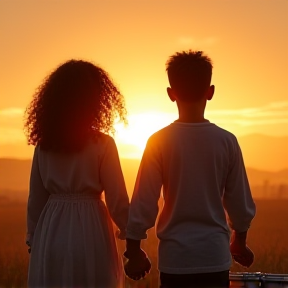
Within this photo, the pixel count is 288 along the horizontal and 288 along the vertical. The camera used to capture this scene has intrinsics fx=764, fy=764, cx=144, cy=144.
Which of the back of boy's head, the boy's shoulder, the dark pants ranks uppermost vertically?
the back of boy's head

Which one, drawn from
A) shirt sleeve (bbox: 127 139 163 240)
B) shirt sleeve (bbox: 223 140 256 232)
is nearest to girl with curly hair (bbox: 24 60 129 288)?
shirt sleeve (bbox: 127 139 163 240)

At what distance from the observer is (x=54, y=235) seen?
15.3 ft

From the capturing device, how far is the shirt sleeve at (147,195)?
4.07m

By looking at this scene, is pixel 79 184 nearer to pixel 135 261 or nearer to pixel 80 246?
pixel 80 246

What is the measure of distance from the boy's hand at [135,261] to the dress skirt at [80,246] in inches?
20.8

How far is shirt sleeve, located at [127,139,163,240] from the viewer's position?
160 inches

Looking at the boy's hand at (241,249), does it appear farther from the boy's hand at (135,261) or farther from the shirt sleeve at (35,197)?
the shirt sleeve at (35,197)

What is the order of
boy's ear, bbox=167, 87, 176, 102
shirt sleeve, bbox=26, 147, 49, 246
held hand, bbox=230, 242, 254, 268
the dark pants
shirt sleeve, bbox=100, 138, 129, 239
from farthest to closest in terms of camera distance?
shirt sleeve, bbox=26, 147, 49, 246 < shirt sleeve, bbox=100, 138, 129, 239 < held hand, bbox=230, 242, 254, 268 < boy's ear, bbox=167, 87, 176, 102 < the dark pants

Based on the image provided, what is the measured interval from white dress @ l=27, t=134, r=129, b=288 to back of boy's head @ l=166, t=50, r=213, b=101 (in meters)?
0.69

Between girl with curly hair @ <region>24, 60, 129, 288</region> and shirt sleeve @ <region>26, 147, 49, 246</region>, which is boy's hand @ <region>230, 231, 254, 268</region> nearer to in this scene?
girl with curly hair @ <region>24, 60, 129, 288</region>

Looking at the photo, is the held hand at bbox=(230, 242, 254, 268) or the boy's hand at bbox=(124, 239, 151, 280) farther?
the held hand at bbox=(230, 242, 254, 268)

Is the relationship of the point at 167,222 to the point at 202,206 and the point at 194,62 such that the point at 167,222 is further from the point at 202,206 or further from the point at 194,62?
the point at 194,62

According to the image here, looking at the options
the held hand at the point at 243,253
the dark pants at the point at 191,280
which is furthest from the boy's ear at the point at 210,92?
the dark pants at the point at 191,280

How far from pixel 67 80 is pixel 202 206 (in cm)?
124
